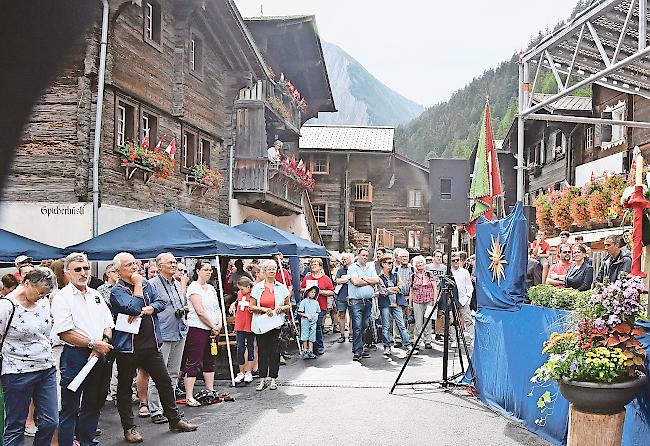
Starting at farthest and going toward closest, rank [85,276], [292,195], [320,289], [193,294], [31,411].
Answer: [292,195] → [320,289] → [193,294] → [31,411] → [85,276]

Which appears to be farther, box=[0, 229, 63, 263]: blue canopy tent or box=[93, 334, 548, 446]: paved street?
box=[0, 229, 63, 263]: blue canopy tent

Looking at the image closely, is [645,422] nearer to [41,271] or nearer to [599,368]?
[599,368]

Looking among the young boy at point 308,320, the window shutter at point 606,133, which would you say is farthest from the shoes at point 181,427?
the window shutter at point 606,133

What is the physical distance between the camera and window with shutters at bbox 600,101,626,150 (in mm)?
24109

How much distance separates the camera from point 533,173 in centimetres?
3591

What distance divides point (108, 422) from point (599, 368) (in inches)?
208

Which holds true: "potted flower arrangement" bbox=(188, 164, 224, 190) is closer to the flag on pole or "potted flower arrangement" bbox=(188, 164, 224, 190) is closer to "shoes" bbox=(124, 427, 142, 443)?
the flag on pole

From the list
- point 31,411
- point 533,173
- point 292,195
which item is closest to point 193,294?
point 31,411

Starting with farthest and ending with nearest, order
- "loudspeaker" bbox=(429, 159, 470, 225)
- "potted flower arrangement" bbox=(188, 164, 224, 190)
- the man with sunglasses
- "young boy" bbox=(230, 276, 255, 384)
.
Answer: "potted flower arrangement" bbox=(188, 164, 224, 190) → the man with sunglasses → "young boy" bbox=(230, 276, 255, 384) → "loudspeaker" bbox=(429, 159, 470, 225)

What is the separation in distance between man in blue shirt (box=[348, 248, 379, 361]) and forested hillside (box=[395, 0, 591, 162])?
86194mm

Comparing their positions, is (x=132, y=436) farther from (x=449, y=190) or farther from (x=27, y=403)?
(x=449, y=190)

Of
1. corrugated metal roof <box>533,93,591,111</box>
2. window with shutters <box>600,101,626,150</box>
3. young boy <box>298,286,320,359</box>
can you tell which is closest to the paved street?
young boy <box>298,286,320,359</box>

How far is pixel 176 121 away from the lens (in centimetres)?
1781

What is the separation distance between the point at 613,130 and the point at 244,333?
1932 centimetres
